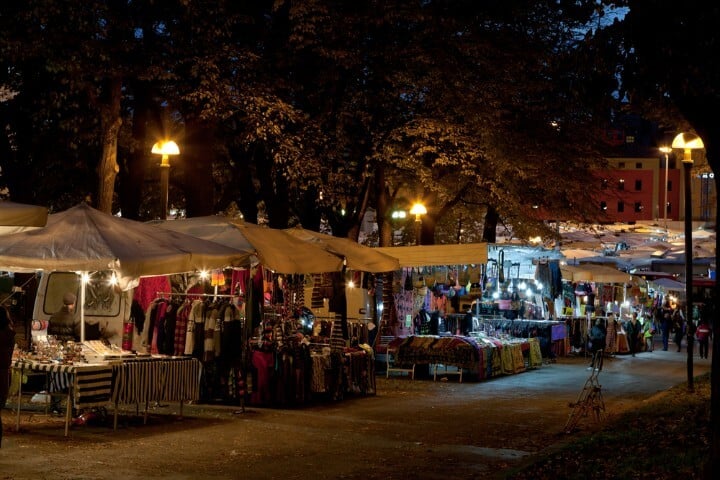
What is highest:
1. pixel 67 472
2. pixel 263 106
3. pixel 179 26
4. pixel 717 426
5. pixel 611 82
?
pixel 179 26

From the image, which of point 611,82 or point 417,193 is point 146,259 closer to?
point 611,82

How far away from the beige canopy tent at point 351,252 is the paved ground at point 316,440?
9.15 ft

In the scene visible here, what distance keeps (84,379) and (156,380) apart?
137cm

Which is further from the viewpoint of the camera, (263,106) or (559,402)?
(263,106)

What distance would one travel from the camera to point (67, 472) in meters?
10.0

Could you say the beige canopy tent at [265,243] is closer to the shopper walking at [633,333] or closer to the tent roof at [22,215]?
the tent roof at [22,215]

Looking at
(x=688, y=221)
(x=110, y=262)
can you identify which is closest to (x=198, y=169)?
(x=110, y=262)

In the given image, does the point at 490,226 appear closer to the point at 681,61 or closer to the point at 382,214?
the point at 382,214

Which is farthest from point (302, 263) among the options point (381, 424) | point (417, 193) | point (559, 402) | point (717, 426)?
point (417, 193)

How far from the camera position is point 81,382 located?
1251 centimetres

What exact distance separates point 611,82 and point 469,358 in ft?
42.9

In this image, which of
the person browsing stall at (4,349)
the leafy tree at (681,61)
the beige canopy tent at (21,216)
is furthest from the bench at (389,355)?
the person browsing stall at (4,349)

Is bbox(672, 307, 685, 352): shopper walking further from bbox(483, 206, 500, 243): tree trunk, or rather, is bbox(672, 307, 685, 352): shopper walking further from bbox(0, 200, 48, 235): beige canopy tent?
bbox(0, 200, 48, 235): beige canopy tent

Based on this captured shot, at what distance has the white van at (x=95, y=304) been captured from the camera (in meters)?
15.8
